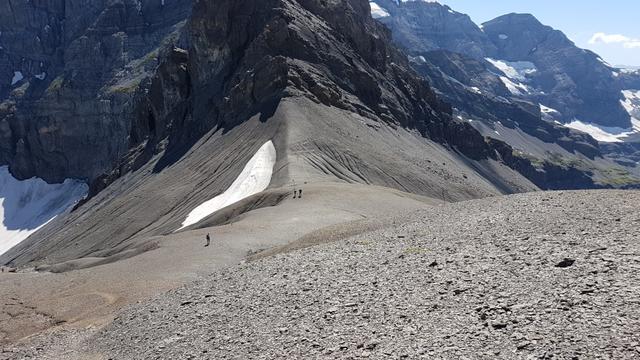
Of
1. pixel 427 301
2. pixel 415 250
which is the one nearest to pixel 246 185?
pixel 415 250

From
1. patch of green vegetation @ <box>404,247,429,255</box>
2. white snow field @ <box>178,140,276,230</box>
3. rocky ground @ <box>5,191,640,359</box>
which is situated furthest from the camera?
white snow field @ <box>178,140,276,230</box>

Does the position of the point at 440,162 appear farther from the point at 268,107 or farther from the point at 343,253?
the point at 343,253

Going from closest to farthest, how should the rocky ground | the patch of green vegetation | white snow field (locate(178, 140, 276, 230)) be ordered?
the rocky ground, the patch of green vegetation, white snow field (locate(178, 140, 276, 230))

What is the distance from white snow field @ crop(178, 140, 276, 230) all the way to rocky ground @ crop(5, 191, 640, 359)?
47.4 m

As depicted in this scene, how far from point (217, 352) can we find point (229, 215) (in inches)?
1714

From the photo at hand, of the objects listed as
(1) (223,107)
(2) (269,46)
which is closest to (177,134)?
(1) (223,107)

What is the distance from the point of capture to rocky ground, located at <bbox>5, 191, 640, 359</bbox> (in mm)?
14852

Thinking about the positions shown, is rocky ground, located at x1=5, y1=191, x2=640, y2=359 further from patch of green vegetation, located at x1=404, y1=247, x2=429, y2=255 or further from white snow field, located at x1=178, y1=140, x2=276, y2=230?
white snow field, located at x1=178, y1=140, x2=276, y2=230

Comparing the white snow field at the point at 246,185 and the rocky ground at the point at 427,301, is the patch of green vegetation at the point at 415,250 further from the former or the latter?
the white snow field at the point at 246,185

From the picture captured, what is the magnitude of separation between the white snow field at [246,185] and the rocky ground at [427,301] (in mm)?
47380

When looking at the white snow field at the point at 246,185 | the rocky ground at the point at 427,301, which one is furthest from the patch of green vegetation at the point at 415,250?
the white snow field at the point at 246,185

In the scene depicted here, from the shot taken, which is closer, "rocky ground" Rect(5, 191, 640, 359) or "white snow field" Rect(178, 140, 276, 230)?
"rocky ground" Rect(5, 191, 640, 359)

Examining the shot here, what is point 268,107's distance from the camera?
358 feet

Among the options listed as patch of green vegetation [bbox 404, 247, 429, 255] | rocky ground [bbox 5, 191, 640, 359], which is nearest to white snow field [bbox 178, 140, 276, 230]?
rocky ground [bbox 5, 191, 640, 359]
